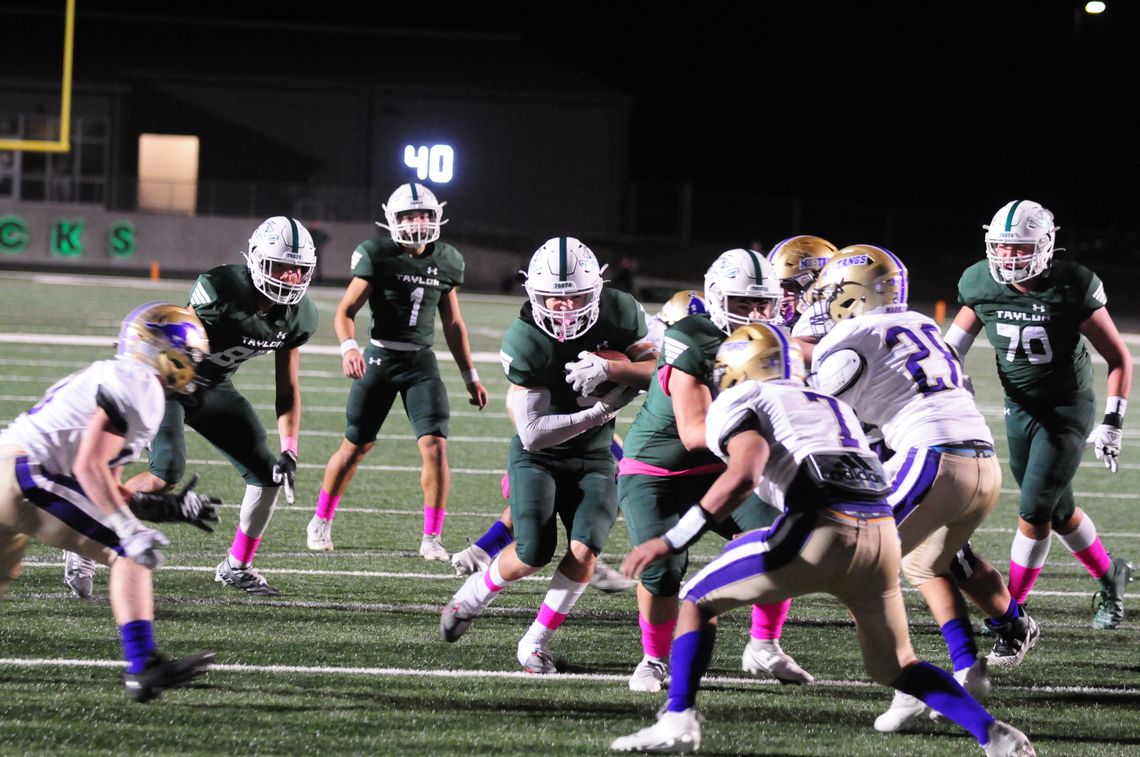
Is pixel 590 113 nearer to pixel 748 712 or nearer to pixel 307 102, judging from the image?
pixel 307 102

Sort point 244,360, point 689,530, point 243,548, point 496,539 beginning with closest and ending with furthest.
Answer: point 689,530 → point 496,539 → point 244,360 → point 243,548

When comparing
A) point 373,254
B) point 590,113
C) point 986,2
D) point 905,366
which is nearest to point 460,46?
point 590,113

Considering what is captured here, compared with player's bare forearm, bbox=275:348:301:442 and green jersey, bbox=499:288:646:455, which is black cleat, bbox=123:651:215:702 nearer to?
green jersey, bbox=499:288:646:455

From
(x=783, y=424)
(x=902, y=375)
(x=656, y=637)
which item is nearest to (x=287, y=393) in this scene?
(x=656, y=637)

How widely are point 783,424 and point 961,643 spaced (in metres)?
1.27

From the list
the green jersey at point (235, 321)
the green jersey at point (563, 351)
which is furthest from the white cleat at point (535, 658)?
the green jersey at point (235, 321)

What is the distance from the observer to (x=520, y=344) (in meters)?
5.20

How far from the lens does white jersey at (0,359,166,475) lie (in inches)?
167

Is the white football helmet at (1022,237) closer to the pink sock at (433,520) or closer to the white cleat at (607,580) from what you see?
the white cleat at (607,580)

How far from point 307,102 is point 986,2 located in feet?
70.6

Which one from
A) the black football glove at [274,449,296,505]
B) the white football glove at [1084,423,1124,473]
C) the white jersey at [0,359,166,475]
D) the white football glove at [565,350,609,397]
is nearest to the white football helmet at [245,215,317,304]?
A: the black football glove at [274,449,296,505]

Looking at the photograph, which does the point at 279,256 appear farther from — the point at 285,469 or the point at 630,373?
the point at 630,373

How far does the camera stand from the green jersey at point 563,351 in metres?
5.20

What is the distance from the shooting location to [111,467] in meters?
4.43
